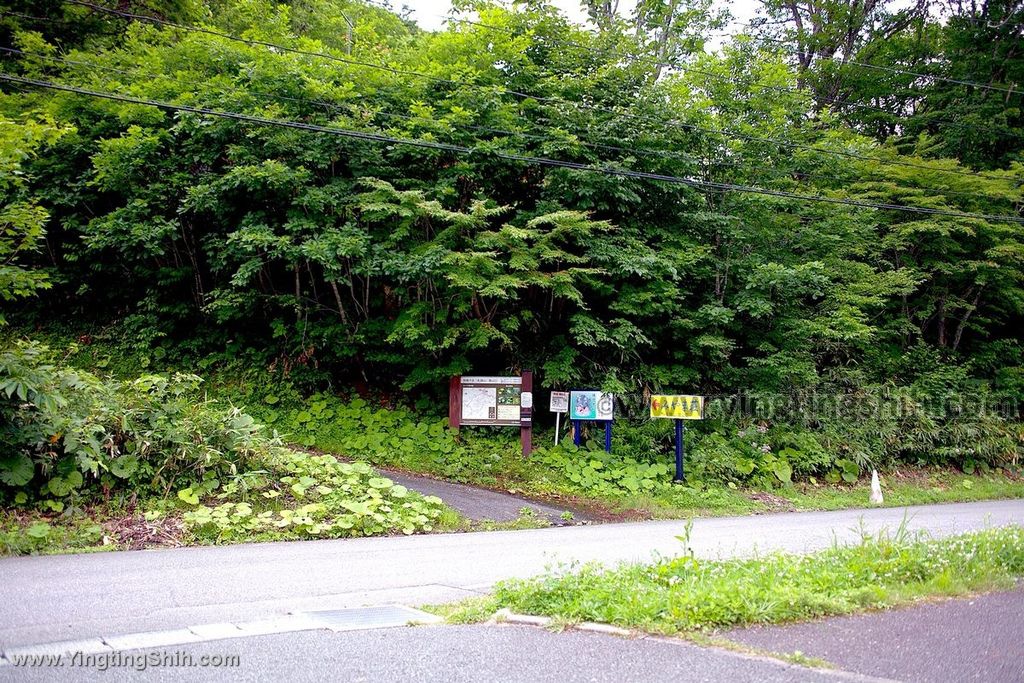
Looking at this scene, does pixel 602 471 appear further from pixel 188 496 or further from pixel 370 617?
pixel 370 617

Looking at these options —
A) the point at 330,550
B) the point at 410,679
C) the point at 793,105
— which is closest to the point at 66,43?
the point at 330,550

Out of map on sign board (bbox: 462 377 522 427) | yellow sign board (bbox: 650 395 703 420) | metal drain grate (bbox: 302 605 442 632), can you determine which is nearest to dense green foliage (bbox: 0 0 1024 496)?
map on sign board (bbox: 462 377 522 427)

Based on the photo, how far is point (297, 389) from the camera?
48.6ft

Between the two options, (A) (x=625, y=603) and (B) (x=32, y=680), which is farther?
(A) (x=625, y=603)

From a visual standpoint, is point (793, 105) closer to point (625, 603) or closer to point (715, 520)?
point (715, 520)

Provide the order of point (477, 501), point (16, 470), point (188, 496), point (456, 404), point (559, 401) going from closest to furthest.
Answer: point (16, 470) → point (188, 496) → point (477, 501) → point (456, 404) → point (559, 401)

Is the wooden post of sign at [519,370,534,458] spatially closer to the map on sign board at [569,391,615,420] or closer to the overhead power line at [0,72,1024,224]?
the map on sign board at [569,391,615,420]

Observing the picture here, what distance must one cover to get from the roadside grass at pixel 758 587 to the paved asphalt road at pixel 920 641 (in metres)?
0.18

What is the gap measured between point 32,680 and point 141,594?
2143mm

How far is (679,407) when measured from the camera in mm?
13047

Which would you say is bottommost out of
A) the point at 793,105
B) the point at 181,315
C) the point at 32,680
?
the point at 32,680

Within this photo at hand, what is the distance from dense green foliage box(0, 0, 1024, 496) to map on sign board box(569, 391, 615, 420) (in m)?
0.68

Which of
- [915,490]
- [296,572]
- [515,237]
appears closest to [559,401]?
[515,237]

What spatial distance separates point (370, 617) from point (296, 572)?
79.0 inches
